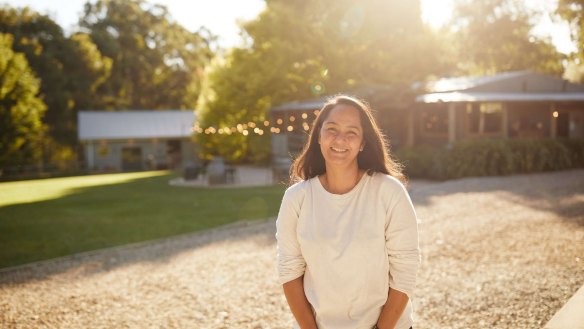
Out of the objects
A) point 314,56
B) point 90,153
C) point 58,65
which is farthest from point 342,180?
point 58,65

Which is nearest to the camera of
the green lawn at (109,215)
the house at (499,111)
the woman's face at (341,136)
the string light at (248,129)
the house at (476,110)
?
the woman's face at (341,136)

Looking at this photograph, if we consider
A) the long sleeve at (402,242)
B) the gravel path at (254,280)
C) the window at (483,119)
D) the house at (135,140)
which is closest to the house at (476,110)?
the window at (483,119)

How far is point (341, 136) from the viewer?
2.41 meters

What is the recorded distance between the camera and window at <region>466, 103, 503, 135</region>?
2331cm

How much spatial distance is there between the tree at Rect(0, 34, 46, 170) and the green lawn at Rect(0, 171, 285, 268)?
46.6 feet

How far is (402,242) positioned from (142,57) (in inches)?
2016

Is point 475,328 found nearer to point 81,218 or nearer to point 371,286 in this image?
point 371,286

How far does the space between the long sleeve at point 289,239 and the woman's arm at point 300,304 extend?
0.04 metres

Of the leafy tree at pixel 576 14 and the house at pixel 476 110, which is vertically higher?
the leafy tree at pixel 576 14

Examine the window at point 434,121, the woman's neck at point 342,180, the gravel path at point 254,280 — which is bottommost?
the gravel path at point 254,280

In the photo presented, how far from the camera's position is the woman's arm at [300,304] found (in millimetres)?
2438

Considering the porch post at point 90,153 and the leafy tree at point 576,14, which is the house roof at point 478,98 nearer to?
the leafy tree at point 576,14

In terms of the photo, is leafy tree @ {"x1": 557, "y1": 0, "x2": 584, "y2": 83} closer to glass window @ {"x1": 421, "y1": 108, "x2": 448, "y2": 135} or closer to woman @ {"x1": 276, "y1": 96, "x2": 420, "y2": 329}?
glass window @ {"x1": 421, "y1": 108, "x2": 448, "y2": 135}

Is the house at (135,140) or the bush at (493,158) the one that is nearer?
the bush at (493,158)
